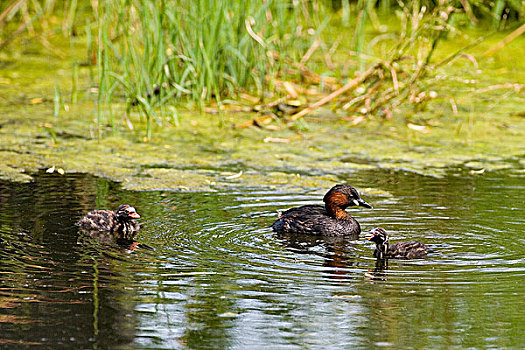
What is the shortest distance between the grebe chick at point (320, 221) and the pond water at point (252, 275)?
0.15 meters

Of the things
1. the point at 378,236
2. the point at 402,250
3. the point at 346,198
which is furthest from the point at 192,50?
the point at 402,250

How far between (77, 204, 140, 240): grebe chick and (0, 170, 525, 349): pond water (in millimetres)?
105

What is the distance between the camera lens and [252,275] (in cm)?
581

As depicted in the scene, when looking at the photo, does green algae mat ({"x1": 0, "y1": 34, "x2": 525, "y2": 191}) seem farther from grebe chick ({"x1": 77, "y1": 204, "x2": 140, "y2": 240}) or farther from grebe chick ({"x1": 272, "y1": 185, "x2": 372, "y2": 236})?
grebe chick ({"x1": 77, "y1": 204, "x2": 140, "y2": 240})

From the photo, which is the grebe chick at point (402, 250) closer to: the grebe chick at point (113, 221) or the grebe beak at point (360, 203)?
the grebe beak at point (360, 203)

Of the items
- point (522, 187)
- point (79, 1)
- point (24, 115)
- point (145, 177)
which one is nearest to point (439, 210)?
point (522, 187)

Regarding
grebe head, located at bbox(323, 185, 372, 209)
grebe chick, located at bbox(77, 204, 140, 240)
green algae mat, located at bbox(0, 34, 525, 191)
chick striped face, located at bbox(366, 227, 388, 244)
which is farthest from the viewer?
green algae mat, located at bbox(0, 34, 525, 191)

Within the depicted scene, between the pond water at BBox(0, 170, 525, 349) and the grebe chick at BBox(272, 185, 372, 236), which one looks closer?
the pond water at BBox(0, 170, 525, 349)

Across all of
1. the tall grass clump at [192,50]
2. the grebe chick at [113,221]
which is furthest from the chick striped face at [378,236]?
the tall grass clump at [192,50]

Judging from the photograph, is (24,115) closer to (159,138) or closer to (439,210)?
(159,138)

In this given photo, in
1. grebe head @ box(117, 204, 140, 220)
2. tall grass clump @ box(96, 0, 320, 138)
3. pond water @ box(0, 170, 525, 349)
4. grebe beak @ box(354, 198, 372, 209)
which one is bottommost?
pond water @ box(0, 170, 525, 349)

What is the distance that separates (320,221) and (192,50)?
3888 millimetres

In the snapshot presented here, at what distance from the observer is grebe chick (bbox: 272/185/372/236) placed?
714 centimetres

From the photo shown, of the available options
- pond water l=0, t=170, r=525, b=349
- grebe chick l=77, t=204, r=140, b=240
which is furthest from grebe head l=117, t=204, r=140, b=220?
pond water l=0, t=170, r=525, b=349
